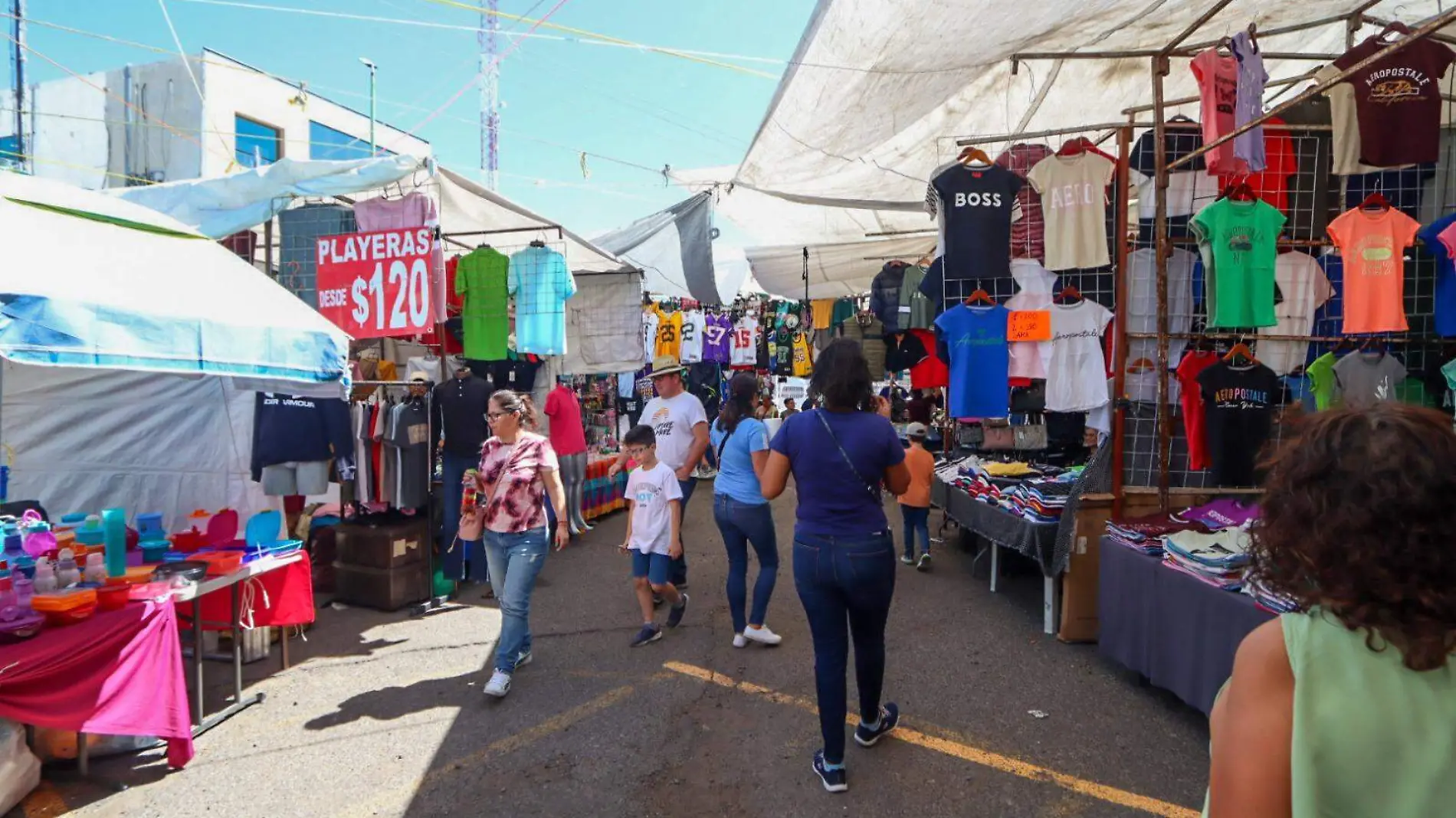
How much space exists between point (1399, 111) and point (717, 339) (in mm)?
8749

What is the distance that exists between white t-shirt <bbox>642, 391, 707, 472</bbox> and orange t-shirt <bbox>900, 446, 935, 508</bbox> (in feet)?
7.58

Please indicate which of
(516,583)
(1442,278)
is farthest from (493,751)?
(1442,278)

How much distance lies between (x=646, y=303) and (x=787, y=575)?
19.6ft

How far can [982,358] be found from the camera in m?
5.47

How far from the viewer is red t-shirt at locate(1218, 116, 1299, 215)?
5039 millimetres

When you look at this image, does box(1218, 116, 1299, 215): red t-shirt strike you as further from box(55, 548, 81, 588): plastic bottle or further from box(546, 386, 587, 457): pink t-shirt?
box(55, 548, 81, 588): plastic bottle

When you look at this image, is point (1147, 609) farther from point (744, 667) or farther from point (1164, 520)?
point (744, 667)

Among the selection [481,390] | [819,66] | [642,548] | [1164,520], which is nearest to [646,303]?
[481,390]

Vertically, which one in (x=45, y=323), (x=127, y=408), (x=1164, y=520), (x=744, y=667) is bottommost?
(x=744, y=667)

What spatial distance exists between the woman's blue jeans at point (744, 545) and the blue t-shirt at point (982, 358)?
1.78 m

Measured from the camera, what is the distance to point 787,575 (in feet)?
22.9

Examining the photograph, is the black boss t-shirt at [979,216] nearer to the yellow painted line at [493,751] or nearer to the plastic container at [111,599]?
the yellow painted line at [493,751]

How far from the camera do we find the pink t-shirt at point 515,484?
173 inches

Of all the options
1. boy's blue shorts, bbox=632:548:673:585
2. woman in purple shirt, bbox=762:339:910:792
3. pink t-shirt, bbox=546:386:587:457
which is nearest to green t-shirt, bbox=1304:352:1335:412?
woman in purple shirt, bbox=762:339:910:792
